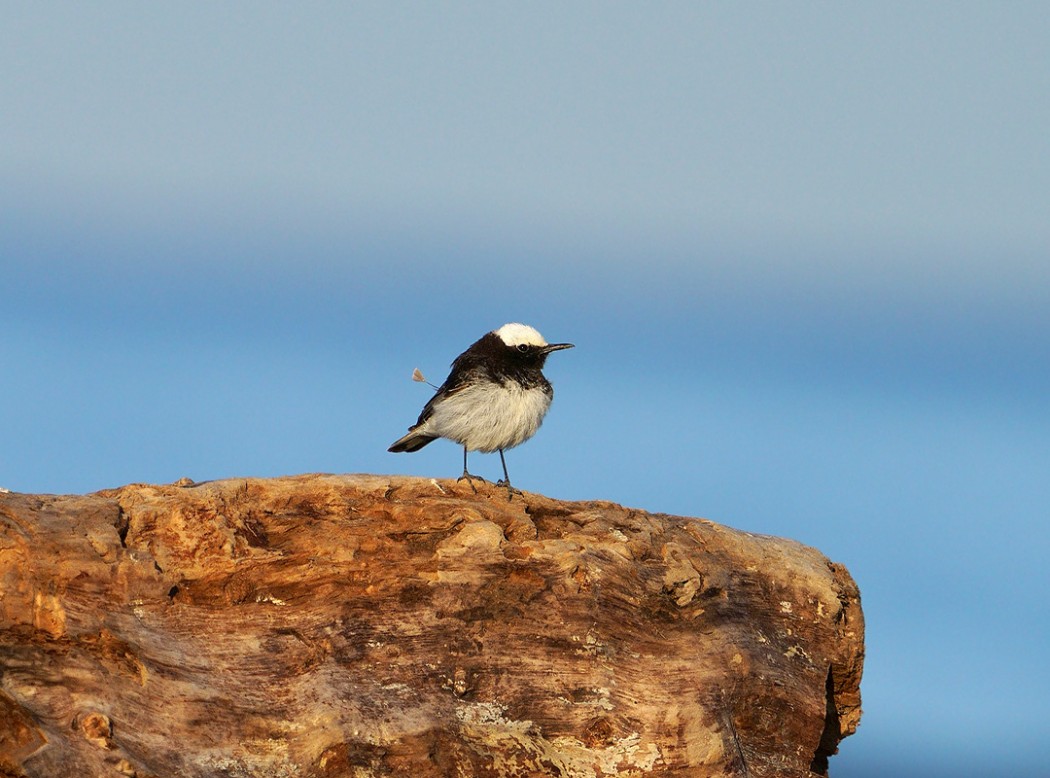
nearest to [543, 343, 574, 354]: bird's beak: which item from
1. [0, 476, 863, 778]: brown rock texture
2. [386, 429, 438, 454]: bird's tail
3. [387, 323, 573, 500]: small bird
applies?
[387, 323, 573, 500]: small bird

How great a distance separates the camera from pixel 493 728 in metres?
8.37

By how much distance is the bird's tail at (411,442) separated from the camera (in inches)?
484

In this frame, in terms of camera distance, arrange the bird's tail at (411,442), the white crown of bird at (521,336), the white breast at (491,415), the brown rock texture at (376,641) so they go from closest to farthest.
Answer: the brown rock texture at (376,641)
the white breast at (491,415)
the white crown of bird at (521,336)
the bird's tail at (411,442)

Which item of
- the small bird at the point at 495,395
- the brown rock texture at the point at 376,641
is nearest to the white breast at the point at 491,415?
the small bird at the point at 495,395

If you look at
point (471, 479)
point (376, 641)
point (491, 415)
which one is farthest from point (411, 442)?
point (376, 641)

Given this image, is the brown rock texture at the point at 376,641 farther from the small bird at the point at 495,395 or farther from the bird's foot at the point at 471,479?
the small bird at the point at 495,395

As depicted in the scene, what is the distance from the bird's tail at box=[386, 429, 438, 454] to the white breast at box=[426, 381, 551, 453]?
80 cm

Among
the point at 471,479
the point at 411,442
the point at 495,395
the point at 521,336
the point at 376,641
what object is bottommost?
the point at 376,641

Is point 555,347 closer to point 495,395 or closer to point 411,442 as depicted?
point 495,395

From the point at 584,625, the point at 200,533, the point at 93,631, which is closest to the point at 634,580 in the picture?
the point at 584,625

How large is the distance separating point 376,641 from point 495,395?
342cm

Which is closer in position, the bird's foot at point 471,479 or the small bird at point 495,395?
the bird's foot at point 471,479

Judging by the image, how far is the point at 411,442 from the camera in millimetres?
12477

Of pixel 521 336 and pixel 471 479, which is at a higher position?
pixel 521 336
